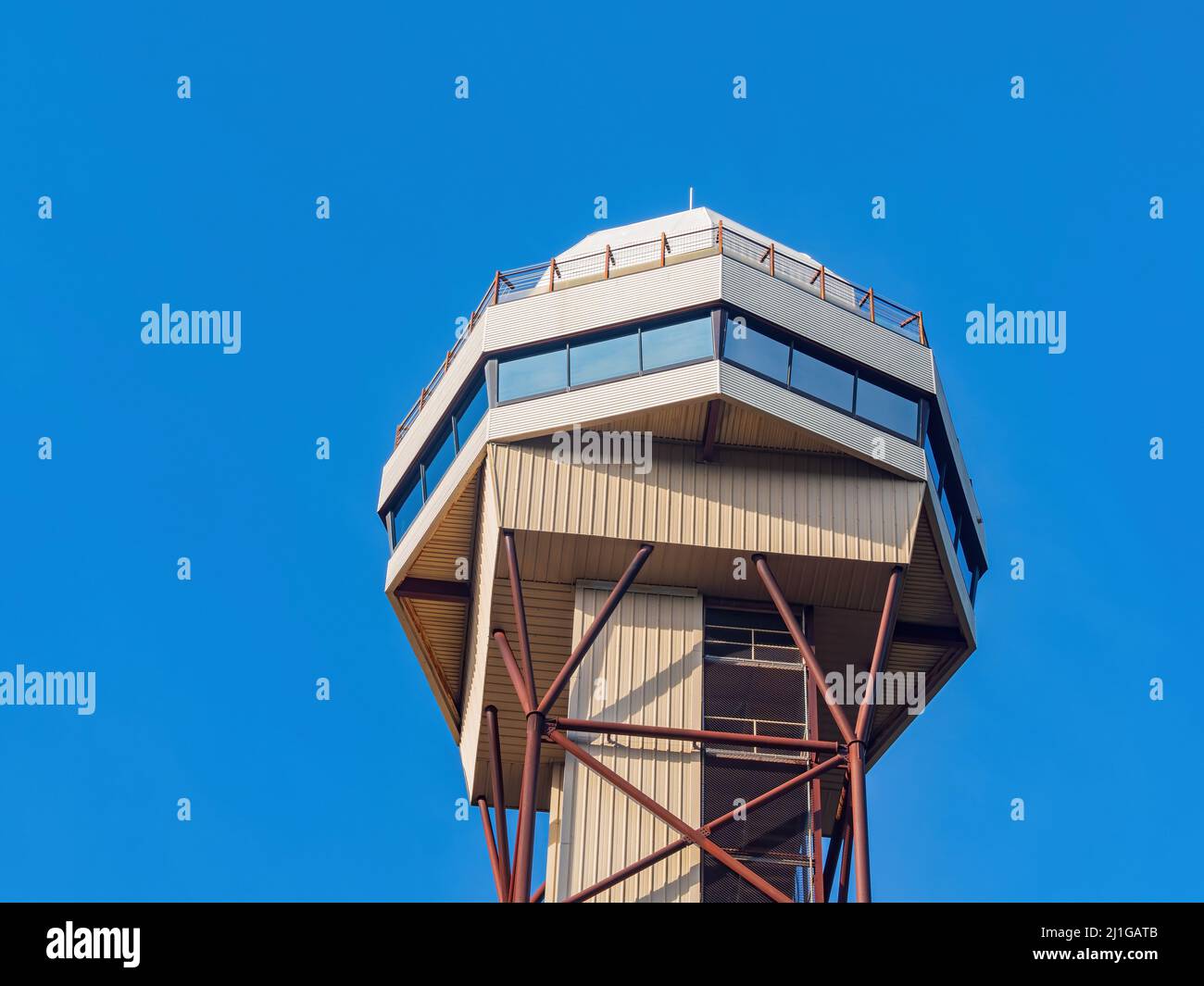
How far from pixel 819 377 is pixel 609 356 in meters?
4.56

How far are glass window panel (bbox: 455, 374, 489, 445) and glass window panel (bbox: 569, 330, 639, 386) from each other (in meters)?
2.16

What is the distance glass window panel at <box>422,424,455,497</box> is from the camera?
1620 inches

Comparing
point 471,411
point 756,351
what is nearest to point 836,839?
point 756,351

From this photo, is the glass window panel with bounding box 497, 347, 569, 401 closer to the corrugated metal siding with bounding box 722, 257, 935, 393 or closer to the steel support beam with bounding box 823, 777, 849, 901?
the corrugated metal siding with bounding box 722, 257, 935, 393

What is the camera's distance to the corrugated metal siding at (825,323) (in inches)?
1551

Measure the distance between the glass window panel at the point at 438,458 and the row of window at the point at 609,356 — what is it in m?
2.22

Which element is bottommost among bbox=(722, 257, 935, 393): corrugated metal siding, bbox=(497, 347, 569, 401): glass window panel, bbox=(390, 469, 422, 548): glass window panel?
bbox=(390, 469, 422, 548): glass window panel

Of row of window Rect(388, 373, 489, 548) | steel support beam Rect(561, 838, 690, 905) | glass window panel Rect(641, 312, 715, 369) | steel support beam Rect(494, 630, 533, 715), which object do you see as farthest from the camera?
row of window Rect(388, 373, 489, 548)

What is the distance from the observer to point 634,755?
37.3 meters

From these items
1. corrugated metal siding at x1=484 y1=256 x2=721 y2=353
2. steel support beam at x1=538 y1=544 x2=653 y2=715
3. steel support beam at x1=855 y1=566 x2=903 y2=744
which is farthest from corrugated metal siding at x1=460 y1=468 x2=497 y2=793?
steel support beam at x1=855 y1=566 x2=903 y2=744
